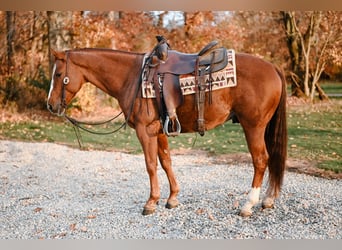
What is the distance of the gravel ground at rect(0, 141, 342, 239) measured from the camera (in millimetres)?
3031

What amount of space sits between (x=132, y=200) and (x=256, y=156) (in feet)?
4.24

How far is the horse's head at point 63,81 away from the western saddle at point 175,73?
58cm

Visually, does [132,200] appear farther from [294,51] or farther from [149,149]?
[294,51]

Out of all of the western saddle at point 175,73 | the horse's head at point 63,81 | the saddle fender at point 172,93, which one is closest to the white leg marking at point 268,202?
the western saddle at point 175,73

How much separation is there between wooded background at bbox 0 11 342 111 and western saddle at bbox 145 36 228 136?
1398 mm

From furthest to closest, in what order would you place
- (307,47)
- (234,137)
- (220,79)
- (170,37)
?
1. (170,37)
2. (234,137)
3. (307,47)
4. (220,79)

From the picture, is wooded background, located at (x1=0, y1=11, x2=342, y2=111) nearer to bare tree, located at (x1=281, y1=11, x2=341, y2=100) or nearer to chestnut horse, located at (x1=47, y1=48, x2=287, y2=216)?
bare tree, located at (x1=281, y1=11, x2=341, y2=100)

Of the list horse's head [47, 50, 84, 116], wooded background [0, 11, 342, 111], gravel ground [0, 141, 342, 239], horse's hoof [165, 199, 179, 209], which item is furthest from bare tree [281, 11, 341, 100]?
horse's head [47, 50, 84, 116]

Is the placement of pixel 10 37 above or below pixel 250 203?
above

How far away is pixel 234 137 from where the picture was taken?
4.73m

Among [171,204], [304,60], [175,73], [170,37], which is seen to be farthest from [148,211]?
[304,60]

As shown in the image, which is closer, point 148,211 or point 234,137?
point 148,211

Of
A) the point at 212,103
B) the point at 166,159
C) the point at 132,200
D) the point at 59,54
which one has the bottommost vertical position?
the point at 132,200

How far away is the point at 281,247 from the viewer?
301 centimetres
